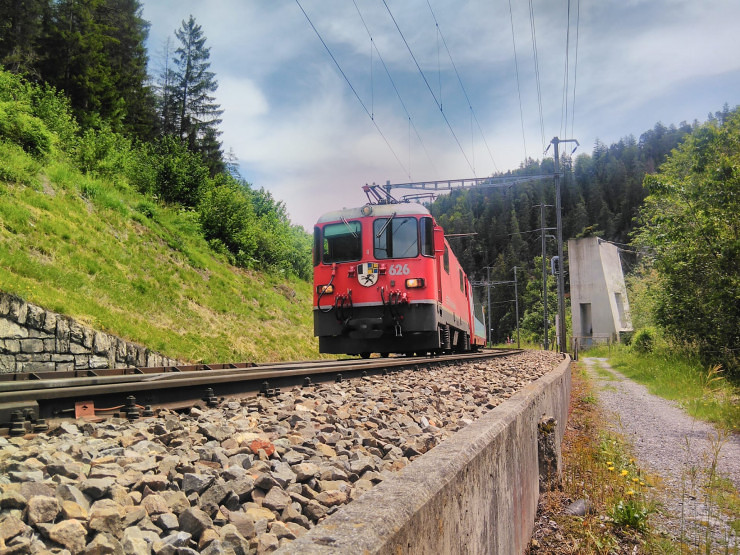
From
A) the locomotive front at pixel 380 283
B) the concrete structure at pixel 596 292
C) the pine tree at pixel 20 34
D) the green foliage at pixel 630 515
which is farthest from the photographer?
the concrete structure at pixel 596 292

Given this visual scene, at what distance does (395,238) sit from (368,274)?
1045 millimetres

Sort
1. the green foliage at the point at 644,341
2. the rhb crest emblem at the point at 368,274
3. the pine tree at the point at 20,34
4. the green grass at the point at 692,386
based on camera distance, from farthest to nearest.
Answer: the pine tree at the point at 20,34 → the green foliage at the point at 644,341 → the rhb crest emblem at the point at 368,274 → the green grass at the point at 692,386

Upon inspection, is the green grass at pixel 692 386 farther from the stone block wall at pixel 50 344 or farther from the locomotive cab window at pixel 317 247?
the stone block wall at pixel 50 344

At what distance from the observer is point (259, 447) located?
2.57m

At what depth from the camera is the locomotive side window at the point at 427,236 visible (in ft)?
37.9

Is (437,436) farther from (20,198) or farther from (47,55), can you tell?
(47,55)

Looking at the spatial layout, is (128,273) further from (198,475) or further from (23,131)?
(198,475)

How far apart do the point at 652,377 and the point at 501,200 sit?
370 ft

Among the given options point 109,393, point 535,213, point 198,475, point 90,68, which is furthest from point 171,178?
point 535,213

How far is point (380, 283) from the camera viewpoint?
11469 millimetres

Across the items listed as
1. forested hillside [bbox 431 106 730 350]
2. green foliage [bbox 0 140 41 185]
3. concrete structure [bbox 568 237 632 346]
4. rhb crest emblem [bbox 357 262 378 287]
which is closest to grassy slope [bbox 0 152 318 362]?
green foliage [bbox 0 140 41 185]

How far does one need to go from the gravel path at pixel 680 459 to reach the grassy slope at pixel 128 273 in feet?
31.5

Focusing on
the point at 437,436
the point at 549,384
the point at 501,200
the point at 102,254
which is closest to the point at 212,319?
the point at 102,254

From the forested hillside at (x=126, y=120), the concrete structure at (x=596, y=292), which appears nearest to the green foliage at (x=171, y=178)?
the forested hillside at (x=126, y=120)
